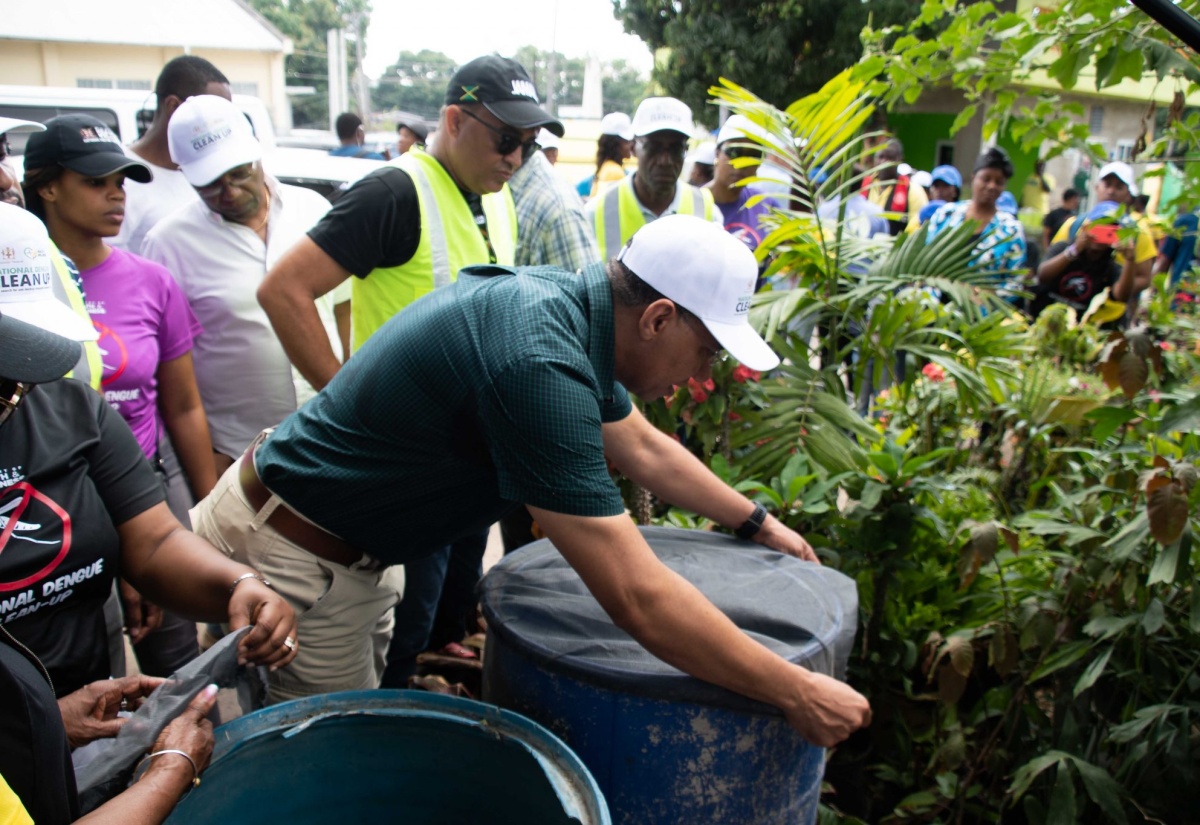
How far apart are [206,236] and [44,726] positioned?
81.2 inches

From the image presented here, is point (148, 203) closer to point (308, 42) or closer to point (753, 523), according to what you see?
point (753, 523)

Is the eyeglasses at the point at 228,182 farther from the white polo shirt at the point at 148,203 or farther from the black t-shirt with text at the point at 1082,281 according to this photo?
the black t-shirt with text at the point at 1082,281

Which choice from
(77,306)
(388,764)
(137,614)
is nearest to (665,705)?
(388,764)

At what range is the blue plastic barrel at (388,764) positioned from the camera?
1.62 m

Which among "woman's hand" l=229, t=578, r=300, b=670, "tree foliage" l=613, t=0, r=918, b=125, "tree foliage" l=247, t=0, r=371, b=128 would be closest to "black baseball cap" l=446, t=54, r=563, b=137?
"woman's hand" l=229, t=578, r=300, b=670

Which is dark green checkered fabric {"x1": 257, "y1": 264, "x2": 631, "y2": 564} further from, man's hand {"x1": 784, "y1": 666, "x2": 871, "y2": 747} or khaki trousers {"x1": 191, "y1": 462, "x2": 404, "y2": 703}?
man's hand {"x1": 784, "y1": 666, "x2": 871, "y2": 747}

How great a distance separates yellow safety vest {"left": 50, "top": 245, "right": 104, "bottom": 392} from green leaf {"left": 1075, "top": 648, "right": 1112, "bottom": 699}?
238 centimetres

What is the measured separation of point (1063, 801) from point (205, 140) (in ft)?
9.59

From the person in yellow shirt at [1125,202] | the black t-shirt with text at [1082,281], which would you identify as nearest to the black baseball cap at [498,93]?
the person in yellow shirt at [1125,202]

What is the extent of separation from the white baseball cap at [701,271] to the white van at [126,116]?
592 centimetres

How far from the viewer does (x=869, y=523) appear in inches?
105

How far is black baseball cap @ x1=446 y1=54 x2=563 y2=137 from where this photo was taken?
2.57 metres

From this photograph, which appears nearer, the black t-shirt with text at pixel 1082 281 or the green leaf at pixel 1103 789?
the green leaf at pixel 1103 789

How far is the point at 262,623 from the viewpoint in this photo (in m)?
1.68
